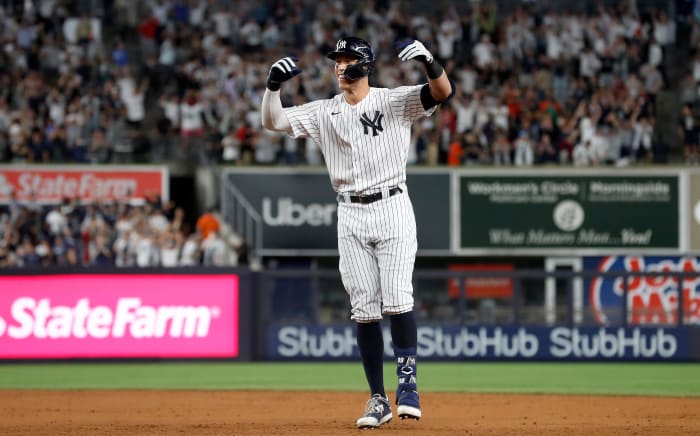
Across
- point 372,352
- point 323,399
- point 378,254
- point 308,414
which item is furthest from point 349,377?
point 378,254

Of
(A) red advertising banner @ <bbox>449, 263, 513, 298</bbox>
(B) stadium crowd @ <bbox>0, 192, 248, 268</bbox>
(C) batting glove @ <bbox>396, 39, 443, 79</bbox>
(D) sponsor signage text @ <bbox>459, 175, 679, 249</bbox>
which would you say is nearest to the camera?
(C) batting glove @ <bbox>396, 39, 443, 79</bbox>

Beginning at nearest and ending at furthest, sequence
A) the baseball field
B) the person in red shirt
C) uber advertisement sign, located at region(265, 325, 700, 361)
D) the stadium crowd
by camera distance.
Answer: the baseball field
uber advertisement sign, located at region(265, 325, 700, 361)
the stadium crowd
the person in red shirt

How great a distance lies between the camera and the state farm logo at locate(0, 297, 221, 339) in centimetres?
1700

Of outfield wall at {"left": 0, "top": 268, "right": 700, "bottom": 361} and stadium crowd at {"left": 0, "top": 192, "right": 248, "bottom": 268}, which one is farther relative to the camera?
stadium crowd at {"left": 0, "top": 192, "right": 248, "bottom": 268}

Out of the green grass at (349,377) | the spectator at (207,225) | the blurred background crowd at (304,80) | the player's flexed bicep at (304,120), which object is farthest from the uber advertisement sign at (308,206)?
the player's flexed bicep at (304,120)

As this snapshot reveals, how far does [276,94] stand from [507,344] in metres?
10.4

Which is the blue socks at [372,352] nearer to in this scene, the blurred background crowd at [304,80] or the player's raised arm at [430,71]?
the player's raised arm at [430,71]

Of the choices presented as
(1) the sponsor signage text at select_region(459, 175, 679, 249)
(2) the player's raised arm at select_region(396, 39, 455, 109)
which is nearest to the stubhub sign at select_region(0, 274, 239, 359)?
(1) the sponsor signage text at select_region(459, 175, 679, 249)

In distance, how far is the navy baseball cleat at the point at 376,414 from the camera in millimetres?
8023

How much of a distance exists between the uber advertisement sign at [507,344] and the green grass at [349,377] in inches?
10.1

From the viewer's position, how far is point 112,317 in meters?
17.1

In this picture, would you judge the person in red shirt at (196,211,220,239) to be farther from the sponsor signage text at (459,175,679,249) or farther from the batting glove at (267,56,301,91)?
the batting glove at (267,56,301,91)

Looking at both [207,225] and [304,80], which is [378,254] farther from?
[304,80]

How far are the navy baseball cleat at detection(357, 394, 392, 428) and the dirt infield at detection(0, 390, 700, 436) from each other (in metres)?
0.09
